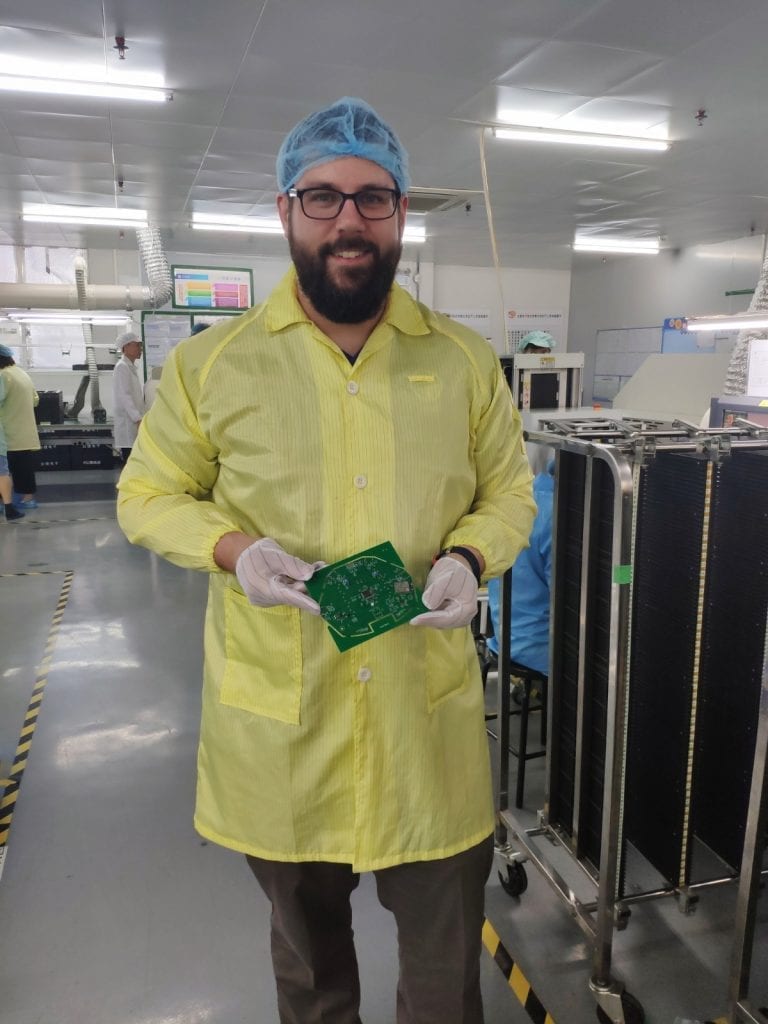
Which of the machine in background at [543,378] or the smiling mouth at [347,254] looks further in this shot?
the machine in background at [543,378]

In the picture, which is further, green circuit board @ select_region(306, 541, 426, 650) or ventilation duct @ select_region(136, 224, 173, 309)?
ventilation duct @ select_region(136, 224, 173, 309)

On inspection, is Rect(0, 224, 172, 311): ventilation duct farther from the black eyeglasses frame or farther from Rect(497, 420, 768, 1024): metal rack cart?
the black eyeglasses frame

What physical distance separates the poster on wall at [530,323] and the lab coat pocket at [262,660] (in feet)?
32.1

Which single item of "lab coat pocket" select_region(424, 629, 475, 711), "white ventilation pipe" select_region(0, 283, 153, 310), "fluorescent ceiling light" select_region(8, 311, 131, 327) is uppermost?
"white ventilation pipe" select_region(0, 283, 153, 310)

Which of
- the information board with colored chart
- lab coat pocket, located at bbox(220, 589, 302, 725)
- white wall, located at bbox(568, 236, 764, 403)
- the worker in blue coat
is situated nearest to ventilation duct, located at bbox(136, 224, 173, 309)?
the information board with colored chart

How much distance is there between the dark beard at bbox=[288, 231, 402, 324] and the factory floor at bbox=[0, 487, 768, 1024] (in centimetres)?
152

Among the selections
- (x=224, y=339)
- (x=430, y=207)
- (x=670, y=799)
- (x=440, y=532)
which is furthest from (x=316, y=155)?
(x=430, y=207)

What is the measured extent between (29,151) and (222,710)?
5281 millimetres

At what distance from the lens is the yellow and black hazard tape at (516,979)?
1611 millimetres

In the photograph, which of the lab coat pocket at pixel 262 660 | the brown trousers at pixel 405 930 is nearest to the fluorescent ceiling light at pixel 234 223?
the lab coat pocket at pixel 262 660

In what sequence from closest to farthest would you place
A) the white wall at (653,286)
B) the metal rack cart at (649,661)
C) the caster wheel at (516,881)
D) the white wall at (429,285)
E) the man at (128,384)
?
the metal rack cart at (649,661)
the caster wheel at (516,881)
the man at (128,384)
the white wall at (653,286)
the white wall at (429,285)

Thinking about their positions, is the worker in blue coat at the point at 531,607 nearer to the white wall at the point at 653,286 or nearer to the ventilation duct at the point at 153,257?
the ventilation duct at the point at 153,257

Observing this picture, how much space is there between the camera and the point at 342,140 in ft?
3.88

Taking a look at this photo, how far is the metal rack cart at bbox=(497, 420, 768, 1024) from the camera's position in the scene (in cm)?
157
